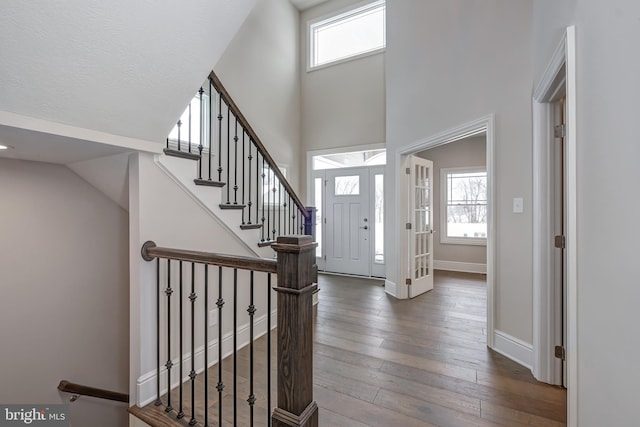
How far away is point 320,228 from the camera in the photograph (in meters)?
5.62

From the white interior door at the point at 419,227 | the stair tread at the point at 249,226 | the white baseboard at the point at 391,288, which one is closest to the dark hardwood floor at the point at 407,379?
the white baseboard at the point at 391,288

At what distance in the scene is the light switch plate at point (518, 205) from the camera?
225 cm

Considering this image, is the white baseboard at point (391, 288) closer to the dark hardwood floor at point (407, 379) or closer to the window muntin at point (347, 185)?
the dark hardwood floor at point (407, 379)

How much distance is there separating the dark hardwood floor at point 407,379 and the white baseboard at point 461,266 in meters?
2.45

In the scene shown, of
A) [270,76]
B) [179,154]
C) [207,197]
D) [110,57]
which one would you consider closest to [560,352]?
[207,197]

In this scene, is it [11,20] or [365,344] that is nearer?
[11,20]

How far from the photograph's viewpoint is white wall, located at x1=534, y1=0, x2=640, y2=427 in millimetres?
840

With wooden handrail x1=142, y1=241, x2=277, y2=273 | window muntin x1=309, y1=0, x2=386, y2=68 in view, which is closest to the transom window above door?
window muntin x1=309, y1=0, x2=386, y2=68

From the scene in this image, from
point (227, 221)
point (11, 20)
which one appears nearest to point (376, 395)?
point (227, 221)

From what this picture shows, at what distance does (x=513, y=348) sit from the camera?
2.29 m

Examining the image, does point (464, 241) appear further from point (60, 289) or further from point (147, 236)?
point (60, 289)

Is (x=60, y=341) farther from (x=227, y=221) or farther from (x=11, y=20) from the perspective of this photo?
(x=11, y=20)

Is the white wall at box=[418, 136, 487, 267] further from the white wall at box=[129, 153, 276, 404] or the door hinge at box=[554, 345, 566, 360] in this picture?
the white wall at box=[129, 153, 276, 404]

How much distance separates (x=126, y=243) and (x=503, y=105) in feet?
11.2
